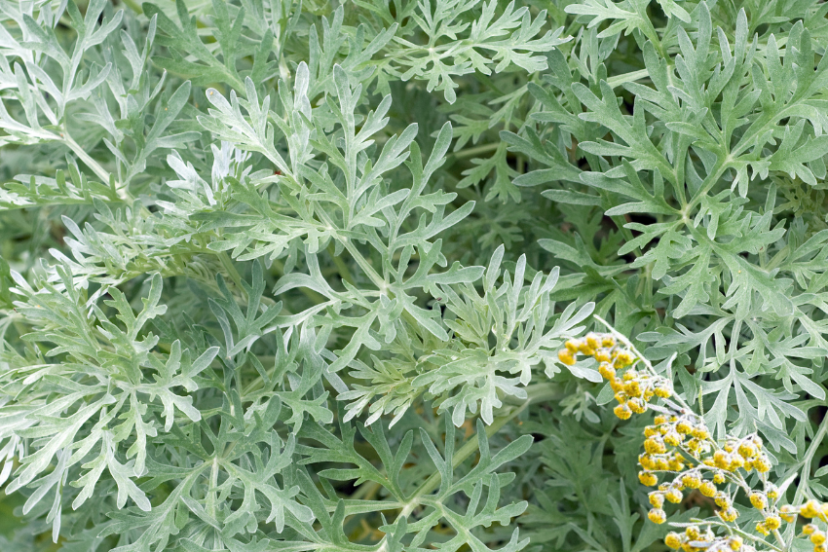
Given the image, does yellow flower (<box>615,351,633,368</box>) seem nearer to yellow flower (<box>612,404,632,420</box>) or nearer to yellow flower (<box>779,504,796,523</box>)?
yellow flower (<box>612,404,632,420</box>)

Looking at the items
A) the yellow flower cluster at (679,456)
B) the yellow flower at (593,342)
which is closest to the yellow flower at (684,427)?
the yellow flower cluster at (679,456)

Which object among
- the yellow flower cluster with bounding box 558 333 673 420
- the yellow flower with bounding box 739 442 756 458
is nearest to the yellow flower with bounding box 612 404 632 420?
the yellow flower cluster with bounding box 558 333 673 420

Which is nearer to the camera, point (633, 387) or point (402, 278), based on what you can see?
point (633, 387)

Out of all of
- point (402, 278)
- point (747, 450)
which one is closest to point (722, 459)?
point (747, 450)

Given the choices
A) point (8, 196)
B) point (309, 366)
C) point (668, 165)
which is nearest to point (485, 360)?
point (309, 366)

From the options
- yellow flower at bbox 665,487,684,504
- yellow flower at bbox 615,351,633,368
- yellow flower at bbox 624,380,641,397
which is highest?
yellow flower at bbox 615,351,633,368

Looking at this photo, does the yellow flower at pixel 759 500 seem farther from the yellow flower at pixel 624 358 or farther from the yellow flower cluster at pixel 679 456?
the yellow flower at pixel 624 358

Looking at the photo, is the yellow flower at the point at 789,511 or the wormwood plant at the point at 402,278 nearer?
the yellow flower at the point at 789,511

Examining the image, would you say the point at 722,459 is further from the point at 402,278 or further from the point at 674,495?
the point at 402,278

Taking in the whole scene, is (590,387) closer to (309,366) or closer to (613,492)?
(613,492)

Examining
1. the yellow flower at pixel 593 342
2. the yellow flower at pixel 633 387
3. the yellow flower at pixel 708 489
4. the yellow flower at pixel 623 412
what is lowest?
the yellow flower at pixel 708 489

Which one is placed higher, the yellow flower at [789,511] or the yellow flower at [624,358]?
the yellow flower at [624,358]

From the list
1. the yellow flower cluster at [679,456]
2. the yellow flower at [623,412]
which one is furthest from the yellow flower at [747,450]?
the yellow flower at [623,412]

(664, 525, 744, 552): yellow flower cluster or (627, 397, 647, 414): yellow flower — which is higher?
(627, 397, 647, 414): yellow flower
